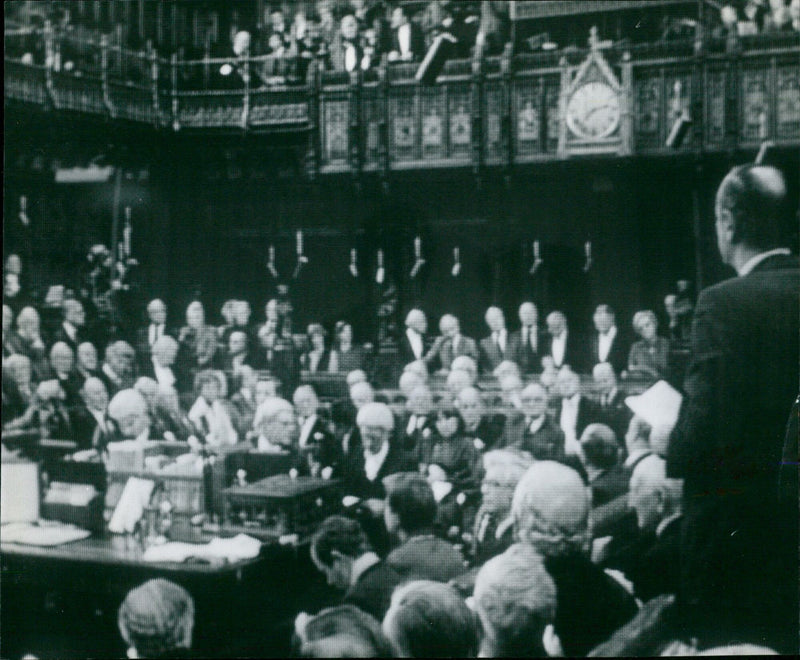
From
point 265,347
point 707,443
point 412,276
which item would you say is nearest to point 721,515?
point 707,443

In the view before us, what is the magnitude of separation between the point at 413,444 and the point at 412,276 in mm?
737

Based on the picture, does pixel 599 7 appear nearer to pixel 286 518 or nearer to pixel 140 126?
pixel 140 126

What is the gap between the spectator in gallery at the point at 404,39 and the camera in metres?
4.21

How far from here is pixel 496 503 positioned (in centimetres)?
400

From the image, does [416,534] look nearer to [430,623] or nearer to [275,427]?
[430,623]

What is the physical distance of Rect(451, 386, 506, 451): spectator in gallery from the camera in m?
4.07

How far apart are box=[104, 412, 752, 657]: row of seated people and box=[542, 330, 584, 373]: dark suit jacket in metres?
0.28

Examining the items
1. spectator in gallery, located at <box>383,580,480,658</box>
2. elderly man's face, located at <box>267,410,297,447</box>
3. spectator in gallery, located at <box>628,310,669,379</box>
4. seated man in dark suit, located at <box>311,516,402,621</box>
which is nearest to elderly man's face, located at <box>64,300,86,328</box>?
elderly man's face, located at <box>267,410,297,447</box>

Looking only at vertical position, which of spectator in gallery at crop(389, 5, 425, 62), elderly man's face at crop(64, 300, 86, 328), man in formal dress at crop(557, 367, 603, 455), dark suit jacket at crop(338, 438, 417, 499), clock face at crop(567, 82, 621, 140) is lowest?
dark suit jacket at crop(338, 438, 417, 499)

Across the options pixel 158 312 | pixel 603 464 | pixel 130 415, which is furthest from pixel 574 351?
pixel 130 415

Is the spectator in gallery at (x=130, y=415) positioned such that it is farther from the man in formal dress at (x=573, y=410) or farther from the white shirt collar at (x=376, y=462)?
the man in formal dress at (x=573, y=410)

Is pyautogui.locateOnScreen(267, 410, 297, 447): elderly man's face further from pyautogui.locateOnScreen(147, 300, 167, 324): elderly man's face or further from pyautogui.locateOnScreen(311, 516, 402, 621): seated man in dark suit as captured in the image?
pyautogui.locateOnScreen(147, 300, 167, 324): elderly man's face

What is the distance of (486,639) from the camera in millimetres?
3818

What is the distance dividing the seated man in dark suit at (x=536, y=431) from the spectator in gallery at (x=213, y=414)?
4.07 ft
